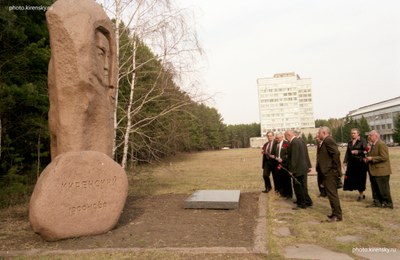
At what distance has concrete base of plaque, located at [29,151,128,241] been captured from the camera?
15.9 ft

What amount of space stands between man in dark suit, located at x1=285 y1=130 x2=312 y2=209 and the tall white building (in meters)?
71.6

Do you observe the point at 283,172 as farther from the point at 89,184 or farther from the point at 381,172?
the point at 89,184

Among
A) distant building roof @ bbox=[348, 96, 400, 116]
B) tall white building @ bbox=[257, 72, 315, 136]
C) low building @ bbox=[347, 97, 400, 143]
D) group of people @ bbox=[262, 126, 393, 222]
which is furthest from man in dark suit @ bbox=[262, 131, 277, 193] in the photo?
tall white building @ bbox=[257, 72, 315, 136]

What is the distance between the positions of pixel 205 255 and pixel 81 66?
3774mm

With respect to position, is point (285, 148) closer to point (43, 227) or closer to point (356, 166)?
point (356, 166)

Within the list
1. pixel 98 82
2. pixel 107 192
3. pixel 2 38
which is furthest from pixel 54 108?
pixel 2 38

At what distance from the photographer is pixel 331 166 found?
630 centimetres

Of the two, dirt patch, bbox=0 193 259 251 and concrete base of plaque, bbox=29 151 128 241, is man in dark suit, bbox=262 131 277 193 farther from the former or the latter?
concrete base of plaque, bbox=29 151 128 241

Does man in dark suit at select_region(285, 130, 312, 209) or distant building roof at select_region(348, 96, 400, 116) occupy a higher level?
distant building roof at select_region(348, 96, 400, 116)

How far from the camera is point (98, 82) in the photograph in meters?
6.33

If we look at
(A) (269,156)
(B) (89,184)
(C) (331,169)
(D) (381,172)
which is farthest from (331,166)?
(B) (89,184)

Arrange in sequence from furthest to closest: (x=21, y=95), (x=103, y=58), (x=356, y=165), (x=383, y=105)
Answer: (x=383, y=105) → (x=21, y=95) → (x=356, y=165) → (x=103, y=58)

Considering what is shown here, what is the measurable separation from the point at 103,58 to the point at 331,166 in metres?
4.80

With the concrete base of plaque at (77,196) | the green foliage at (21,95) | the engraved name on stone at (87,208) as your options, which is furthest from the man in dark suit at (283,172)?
the green foliage at (21,95)
